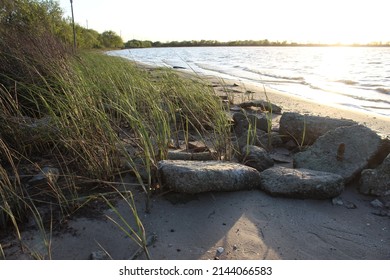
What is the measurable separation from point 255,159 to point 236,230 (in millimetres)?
998

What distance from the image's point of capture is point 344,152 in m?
2.86

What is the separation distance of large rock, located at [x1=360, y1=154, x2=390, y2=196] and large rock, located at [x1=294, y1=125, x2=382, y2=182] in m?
0.14

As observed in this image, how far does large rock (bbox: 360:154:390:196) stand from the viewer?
248 centimetres

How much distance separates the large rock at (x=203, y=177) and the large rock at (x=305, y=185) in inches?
7.1

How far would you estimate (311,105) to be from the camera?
263 inches

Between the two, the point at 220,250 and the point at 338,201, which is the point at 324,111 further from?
the point at 220,250

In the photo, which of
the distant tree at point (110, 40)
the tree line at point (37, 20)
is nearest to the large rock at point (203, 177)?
the tree line at point (37, 20)

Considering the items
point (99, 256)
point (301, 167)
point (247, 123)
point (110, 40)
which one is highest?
point (110, 40)

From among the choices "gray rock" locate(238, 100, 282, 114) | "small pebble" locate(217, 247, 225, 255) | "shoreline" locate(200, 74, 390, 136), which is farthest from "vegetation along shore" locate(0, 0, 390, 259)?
"gray rock" locate(238, 100, 282, 114)

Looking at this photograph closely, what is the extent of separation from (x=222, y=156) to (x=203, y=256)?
4.30 feet

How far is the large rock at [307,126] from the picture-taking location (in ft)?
11.3

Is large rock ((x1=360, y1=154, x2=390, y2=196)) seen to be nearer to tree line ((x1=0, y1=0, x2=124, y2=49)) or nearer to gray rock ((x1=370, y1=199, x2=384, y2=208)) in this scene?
gray rock ((x1=370, y1=199, x2=384, y2=208))

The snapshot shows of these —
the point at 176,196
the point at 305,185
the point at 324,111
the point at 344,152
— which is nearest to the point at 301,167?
the point at 344,152
